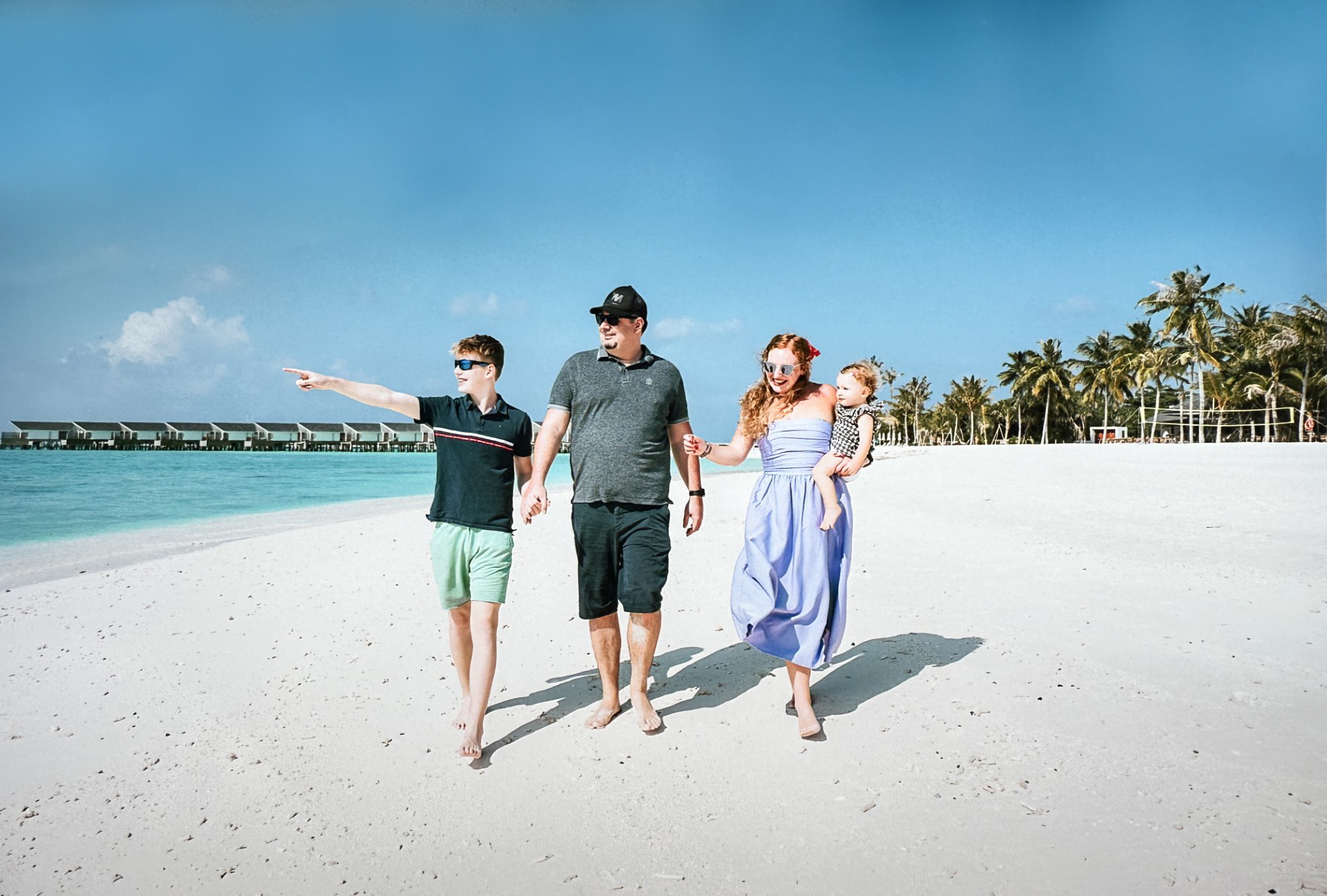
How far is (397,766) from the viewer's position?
347 centimetres

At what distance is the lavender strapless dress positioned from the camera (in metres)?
3.89

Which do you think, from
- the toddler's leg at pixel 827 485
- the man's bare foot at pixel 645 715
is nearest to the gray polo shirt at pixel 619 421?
the toddler's leg at pixel 827 485

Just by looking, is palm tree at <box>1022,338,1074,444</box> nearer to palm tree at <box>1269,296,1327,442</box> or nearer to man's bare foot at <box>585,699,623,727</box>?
palm tree at <box>1269,296,1327,442</box>

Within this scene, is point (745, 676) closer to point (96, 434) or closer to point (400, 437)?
point (400, 437)

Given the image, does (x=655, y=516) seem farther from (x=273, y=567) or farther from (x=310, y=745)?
(x=273, y=567)

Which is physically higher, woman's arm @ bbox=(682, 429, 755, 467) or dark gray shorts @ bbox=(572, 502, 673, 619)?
woman's arm @ bbox=(682, 429, 755, 467)

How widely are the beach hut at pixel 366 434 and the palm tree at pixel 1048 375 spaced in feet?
336

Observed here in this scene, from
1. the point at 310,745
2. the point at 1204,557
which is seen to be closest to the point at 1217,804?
the point at 310,745

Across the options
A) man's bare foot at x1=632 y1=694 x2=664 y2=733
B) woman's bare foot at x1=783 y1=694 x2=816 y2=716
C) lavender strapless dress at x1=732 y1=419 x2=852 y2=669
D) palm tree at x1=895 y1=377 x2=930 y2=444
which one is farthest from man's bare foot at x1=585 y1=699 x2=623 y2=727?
palm tree at x1=895 y1=377 x2=930 y2=444

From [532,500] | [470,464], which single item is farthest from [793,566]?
[470,464]

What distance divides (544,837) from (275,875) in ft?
3.04

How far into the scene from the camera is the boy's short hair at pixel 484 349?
3811 mm

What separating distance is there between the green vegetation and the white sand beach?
38.3 m

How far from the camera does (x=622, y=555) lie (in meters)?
3.97
